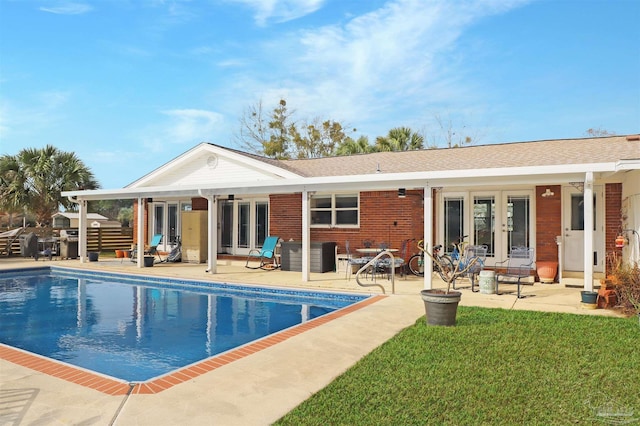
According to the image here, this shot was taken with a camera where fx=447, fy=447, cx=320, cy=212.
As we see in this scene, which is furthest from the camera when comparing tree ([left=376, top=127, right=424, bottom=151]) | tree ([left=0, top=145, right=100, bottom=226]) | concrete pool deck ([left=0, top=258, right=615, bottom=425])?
tree ([left=376, top=127, right=424, bottom=151])

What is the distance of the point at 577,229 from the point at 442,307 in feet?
23.6

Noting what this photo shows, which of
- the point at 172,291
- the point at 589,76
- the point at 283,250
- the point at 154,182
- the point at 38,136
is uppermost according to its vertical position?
the point at 589,76

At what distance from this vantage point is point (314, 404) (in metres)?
3.96

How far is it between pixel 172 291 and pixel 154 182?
6.80 meters

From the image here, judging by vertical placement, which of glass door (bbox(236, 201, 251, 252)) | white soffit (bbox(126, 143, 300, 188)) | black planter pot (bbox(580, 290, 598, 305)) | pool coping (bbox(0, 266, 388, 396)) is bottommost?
pool coping (bbox(0, 266, 388, 396))

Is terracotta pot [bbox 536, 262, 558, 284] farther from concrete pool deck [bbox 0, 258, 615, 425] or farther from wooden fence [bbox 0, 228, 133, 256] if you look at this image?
wooden fence [bbox 0, 228, 133, 256]

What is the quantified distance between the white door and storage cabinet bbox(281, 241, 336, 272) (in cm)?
671

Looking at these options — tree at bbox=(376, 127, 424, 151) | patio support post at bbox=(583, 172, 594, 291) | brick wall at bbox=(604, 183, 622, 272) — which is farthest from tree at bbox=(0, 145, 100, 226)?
brick wall at bbox=(604, 183, 622, 272)

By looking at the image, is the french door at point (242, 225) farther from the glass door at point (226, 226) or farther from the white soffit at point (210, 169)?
the white soffit at point (210, 169)

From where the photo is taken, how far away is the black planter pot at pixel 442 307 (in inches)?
264

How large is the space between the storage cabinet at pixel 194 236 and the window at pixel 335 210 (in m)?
4.84

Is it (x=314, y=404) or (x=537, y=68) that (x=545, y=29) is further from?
(x=314, y=404)

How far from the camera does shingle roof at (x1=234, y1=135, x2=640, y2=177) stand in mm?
11773

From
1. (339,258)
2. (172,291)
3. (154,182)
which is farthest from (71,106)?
(339,258)
